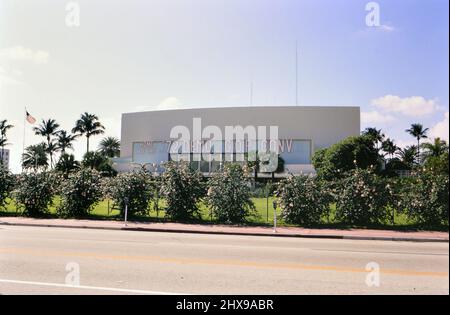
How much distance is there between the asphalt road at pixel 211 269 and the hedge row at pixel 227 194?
5.82m

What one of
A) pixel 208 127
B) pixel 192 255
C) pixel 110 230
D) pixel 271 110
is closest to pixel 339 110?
pixel 271 110

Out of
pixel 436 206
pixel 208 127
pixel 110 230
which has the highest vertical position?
pixel 208 127

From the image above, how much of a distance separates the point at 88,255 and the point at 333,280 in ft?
19.3

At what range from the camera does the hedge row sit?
17.2m

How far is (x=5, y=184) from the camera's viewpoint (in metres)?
22.5

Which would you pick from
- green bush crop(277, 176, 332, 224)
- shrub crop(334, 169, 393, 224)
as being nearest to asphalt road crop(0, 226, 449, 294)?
shrub crop(334, 169, 393, 224)

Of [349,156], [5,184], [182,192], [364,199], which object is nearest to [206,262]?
[182,192]

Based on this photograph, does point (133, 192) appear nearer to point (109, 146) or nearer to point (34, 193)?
point (34, 193)

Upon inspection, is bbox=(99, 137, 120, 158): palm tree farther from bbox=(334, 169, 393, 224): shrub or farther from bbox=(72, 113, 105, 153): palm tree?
bbox=(334, 169, 393, 224): shrub

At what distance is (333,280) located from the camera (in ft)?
22.3

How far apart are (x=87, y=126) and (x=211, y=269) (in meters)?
81.8

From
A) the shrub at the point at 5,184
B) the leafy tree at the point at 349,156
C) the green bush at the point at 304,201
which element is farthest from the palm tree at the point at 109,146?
the green bush at the point at 304,201

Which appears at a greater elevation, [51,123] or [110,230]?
[51,123]
